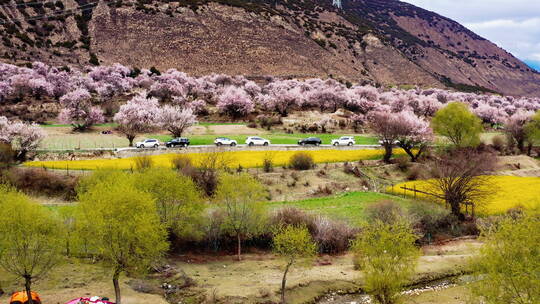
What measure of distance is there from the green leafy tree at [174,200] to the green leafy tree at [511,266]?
20.5 m

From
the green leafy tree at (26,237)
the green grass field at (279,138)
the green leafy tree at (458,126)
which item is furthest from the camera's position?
the green grass field at (279,138)

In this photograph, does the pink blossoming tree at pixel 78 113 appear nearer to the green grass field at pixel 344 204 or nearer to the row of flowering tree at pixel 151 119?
the row of flowering tree at pixel 151 119

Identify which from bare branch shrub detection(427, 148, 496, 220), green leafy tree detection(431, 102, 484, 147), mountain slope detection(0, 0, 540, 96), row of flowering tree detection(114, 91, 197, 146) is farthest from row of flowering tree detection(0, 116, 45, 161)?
mountain slope detection(0, 0, 540, 96)

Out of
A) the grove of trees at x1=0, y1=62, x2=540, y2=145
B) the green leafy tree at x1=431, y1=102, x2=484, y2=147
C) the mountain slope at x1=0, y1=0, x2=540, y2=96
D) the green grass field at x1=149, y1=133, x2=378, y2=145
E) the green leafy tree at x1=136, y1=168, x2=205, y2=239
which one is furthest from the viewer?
the mountain slope at x1=0, y1=0, x2=540, y2=96

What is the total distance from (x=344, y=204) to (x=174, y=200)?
18.2 metres

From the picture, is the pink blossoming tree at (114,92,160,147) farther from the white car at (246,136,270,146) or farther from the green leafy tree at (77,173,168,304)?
the green leafy tree at (77,173,168,304)

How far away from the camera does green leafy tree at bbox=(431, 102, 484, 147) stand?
213ft

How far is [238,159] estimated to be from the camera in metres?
54.5

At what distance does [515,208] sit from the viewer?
1545 inches

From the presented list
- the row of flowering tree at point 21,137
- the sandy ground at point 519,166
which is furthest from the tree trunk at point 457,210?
the row of flowering tree at point 21,137

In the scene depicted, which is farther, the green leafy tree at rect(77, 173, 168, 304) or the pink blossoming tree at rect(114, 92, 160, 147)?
the pink blossoming tree at rect(114, 92, 160, 147)

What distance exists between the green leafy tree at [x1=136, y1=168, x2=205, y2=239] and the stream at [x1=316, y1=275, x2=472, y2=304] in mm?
11864

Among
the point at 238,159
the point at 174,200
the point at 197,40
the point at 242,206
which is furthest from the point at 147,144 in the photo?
the point at 197,40

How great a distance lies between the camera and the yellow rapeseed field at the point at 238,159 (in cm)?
4846
